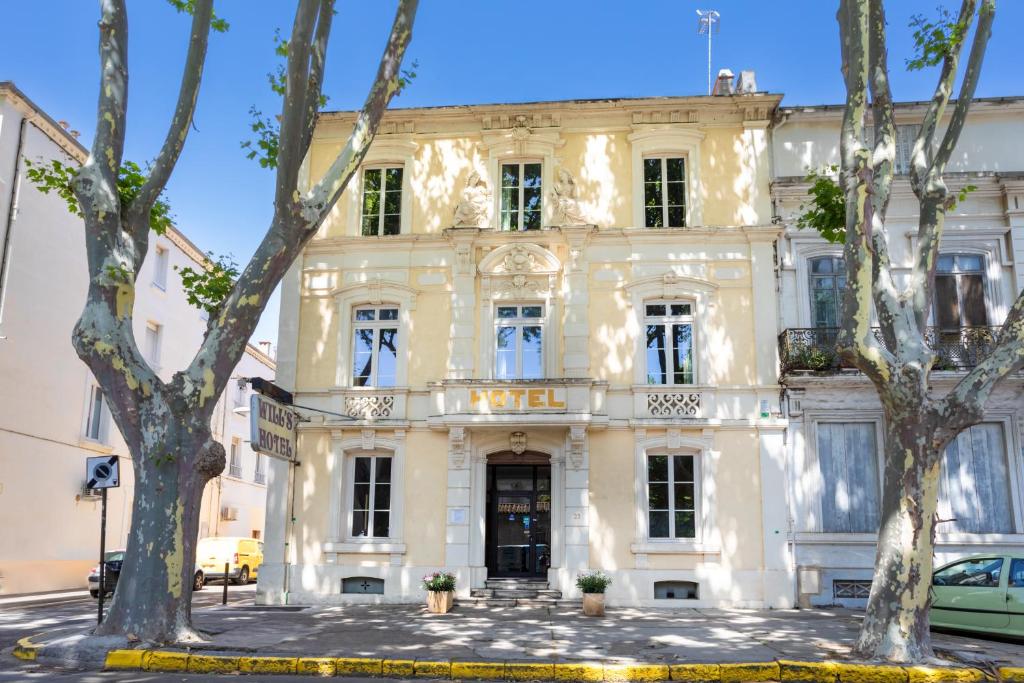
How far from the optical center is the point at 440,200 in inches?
724

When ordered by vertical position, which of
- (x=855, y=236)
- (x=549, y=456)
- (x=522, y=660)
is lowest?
(x=522, y=660)

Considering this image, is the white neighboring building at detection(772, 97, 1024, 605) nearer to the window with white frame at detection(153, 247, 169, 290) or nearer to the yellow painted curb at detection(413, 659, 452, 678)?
the yellow painted curb at detection(413, 659, 452, 678)

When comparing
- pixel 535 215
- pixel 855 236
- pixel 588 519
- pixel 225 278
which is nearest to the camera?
pixel 855 236

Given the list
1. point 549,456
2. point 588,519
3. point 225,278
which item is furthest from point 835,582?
point 225,278

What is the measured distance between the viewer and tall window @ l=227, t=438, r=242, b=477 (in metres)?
32.7

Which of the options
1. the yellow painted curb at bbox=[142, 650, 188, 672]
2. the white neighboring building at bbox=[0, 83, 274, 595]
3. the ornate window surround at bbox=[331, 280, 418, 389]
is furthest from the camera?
the white neighboring building at bbox=[0, 83, 274, 595]

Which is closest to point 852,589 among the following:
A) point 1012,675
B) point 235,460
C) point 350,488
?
point 1012,675

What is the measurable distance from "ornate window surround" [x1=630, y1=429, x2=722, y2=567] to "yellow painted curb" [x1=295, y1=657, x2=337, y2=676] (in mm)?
8169

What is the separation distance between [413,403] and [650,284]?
18.2 ft

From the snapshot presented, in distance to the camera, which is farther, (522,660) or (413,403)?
(413,403)

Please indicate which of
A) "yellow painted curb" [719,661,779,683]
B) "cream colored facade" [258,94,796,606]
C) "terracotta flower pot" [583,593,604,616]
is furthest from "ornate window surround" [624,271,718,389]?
"yellow painted curb" [719,661,779,683]

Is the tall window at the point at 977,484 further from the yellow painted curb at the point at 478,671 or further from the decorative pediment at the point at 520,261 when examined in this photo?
the yellow painted curb at the point at 478,671

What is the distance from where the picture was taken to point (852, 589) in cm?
1594

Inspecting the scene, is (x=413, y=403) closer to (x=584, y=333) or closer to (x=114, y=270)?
(x=584, y=333)
